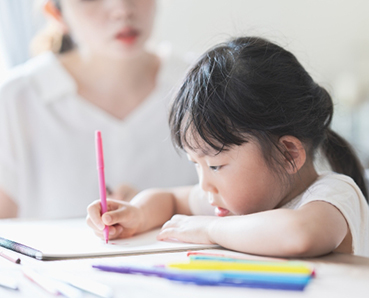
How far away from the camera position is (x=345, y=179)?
72cm

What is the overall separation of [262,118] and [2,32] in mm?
1693

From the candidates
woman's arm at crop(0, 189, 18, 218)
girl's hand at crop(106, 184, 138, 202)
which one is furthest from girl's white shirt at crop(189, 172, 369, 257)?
woman's arm at crop(0, 189, 18, 218)

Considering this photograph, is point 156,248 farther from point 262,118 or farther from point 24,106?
point 24,106

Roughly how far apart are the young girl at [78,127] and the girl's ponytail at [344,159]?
56 cm

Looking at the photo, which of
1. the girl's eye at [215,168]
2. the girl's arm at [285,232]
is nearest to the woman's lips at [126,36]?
the girl's eye at [215,168]

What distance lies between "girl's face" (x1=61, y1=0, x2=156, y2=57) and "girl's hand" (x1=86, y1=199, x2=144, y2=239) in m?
0.57

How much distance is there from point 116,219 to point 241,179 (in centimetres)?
21

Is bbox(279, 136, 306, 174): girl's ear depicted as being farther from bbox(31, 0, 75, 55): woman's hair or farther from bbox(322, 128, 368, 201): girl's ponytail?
bbox(31, 0, 75, 55): woman's hair

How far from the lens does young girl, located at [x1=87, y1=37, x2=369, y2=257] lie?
685 mm

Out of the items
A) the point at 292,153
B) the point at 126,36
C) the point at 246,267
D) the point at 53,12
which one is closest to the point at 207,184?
the point at 292,153

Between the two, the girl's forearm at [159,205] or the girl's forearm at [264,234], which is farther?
the girl's forearm at [159,205]

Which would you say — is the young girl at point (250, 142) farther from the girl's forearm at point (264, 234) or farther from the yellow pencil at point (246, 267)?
the yellow pencil at point (246, 267)

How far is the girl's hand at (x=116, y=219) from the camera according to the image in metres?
0.71

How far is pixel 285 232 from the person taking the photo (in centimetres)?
56
